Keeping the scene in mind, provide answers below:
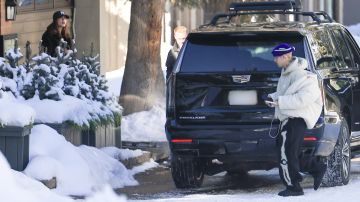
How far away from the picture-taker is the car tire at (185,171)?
11.9m

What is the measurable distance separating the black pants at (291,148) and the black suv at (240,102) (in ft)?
0.95

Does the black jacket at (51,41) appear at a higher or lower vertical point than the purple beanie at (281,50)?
lower

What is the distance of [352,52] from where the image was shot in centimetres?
1324

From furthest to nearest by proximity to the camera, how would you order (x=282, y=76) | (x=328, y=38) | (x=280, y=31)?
(x=328, y=38) < (x=280, y=31) < (x=282, y=76)

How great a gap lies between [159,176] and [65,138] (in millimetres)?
1677

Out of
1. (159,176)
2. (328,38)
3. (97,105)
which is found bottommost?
(159,176)

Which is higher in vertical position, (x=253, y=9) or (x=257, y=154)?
(x=253, y=9)

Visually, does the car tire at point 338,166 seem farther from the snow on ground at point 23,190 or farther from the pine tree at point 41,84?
the pine tree at point 41,84

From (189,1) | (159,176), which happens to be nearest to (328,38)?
(159,176)

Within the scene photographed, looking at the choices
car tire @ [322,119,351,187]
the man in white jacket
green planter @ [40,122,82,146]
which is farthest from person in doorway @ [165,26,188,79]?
the man in white jacket

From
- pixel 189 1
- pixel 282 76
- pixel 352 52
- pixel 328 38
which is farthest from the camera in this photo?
pixel 189 1

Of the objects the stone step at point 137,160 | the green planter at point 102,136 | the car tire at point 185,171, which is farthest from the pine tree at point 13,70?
the car tire at point 185,171

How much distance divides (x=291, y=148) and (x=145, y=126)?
557cm

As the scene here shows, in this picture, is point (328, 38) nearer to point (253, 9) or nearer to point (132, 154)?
point (253, 9)
